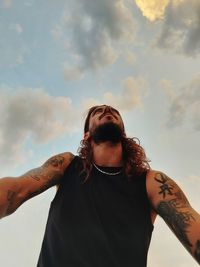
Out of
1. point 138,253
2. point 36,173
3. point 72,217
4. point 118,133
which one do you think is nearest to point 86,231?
point 72,217

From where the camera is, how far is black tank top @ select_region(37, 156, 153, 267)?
5.01 m

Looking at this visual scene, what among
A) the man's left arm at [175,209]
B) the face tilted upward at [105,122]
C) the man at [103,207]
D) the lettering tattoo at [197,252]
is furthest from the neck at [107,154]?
the lettering tattoo at [197,252]

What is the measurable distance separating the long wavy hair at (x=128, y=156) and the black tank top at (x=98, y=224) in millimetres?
138

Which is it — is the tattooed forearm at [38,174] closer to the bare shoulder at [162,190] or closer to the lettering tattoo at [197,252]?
the bare shoulder at [162,190]

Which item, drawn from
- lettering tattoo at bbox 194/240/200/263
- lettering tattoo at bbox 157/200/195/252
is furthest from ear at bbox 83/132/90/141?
lettering tattoo at bbox 194/240/200/263

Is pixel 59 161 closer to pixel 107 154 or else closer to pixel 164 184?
pixel 107 154

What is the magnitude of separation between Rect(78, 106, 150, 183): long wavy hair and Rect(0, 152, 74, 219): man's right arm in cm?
29

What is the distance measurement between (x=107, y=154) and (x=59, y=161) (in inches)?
32.4

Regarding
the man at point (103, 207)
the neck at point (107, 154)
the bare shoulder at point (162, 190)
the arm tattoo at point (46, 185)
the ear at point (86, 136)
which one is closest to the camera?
the man at point (103, 207)

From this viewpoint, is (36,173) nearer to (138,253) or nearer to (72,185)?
(72,185)

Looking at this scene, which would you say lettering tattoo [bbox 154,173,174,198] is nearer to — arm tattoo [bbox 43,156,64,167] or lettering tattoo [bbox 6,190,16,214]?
arm tattoo [bbox 43,156,64,167]

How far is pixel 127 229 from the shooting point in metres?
5.31

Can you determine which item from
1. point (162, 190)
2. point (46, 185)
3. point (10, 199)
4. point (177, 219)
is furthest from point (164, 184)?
point (10, 199)

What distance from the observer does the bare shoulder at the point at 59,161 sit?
19.2 ft
